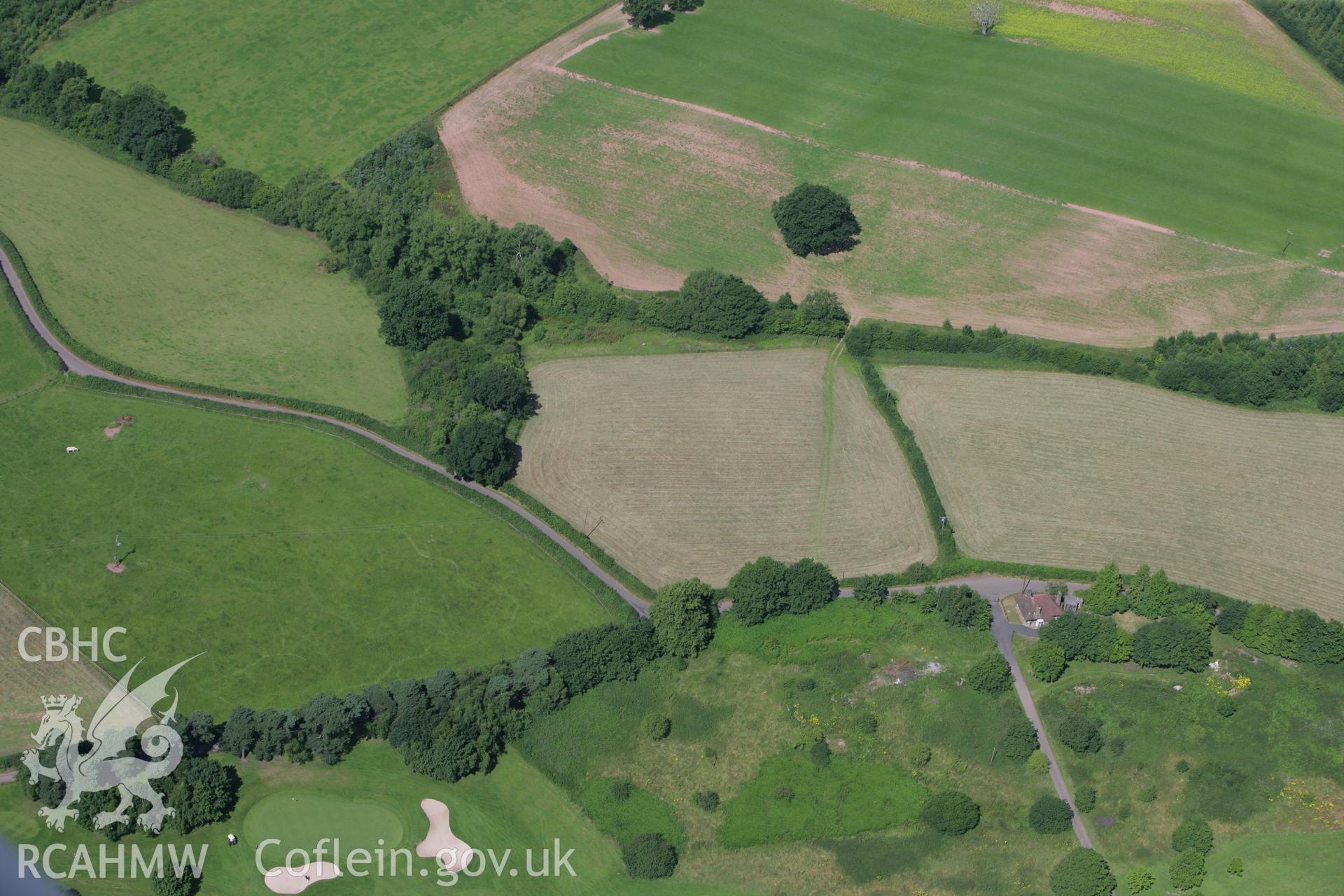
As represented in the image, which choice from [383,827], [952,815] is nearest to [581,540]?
[383,827]

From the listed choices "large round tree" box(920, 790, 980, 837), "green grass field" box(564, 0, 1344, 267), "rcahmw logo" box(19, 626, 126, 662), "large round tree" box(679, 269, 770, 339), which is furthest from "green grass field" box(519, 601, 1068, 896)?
"green grass field" box(564, 0, 1344, 267)

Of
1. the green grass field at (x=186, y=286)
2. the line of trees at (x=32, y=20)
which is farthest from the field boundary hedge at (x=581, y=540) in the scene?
the line of trees at (x=32, y=20)

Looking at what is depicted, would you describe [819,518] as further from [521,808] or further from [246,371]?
[246,371]

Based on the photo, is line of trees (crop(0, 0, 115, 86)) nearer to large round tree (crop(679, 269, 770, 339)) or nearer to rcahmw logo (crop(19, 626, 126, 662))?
rcahmw logo (crop(19, 626, 126, 662))

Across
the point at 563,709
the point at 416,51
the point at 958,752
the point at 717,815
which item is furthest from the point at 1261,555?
the point at 416,51

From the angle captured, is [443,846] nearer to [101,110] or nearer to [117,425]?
[117,425]
